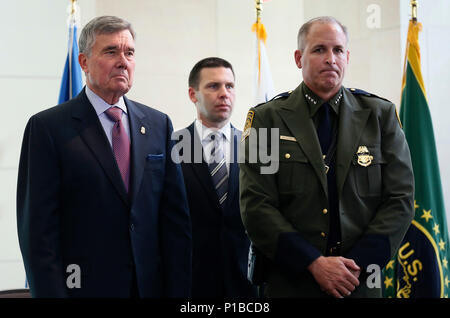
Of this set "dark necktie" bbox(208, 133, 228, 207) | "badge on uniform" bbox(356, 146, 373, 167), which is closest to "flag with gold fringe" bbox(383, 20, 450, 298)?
"dark necktie" bbox(208, 133, 228, 207)

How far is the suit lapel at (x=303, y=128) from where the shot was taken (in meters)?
2.17

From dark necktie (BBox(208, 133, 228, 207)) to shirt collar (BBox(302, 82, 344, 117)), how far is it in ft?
2.78

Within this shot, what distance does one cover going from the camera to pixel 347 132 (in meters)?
2.23

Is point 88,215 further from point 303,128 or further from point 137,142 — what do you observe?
point 303,128

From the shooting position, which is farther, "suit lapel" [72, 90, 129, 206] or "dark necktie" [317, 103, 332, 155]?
"dark necktie" [317, 103, 332, 155]

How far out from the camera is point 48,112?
2141 millimetres

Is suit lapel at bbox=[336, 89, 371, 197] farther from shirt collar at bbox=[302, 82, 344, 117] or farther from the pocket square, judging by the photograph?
the pocket square

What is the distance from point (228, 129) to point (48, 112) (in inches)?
51.5

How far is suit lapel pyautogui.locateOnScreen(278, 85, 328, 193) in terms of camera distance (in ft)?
7.11

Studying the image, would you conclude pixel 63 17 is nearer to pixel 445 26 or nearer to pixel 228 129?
pixel 228 129

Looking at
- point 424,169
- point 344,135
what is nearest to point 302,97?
point 344,135

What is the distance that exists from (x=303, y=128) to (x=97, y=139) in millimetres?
816

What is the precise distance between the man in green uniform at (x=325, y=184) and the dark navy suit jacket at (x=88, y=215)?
373 millimetres

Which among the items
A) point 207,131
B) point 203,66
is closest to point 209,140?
point 207,131
